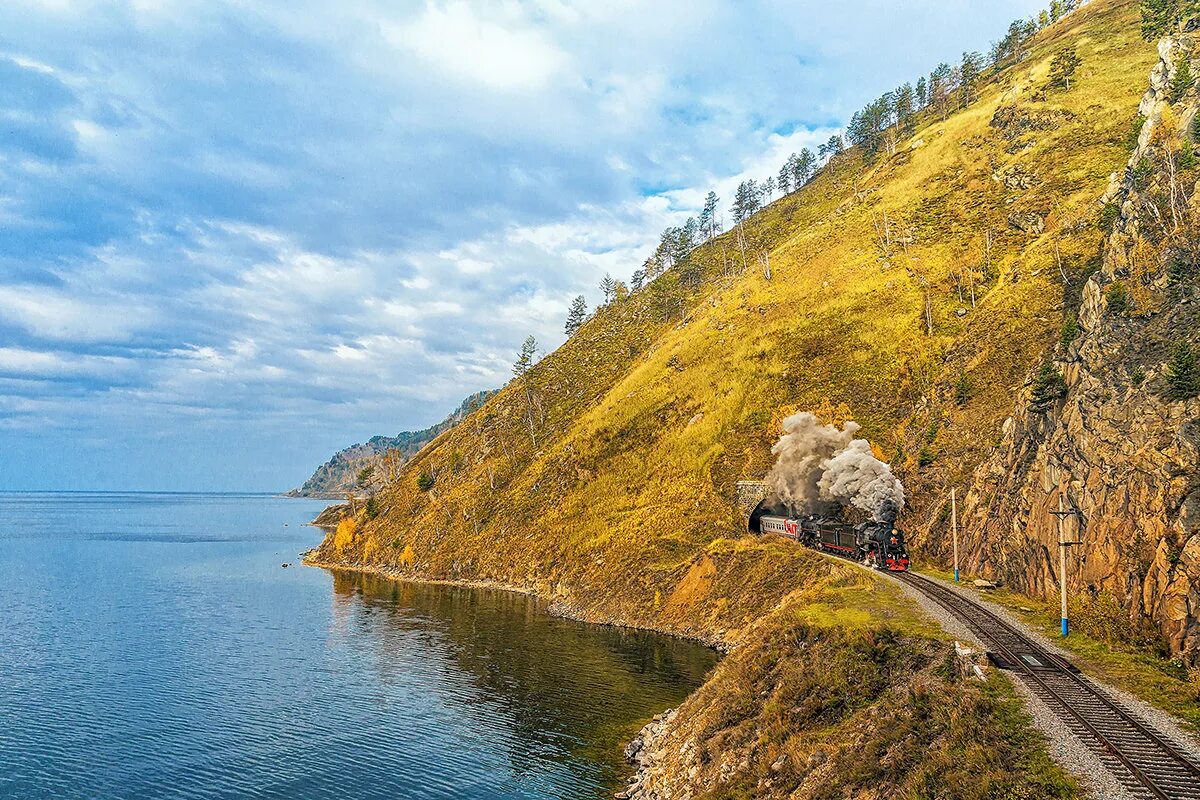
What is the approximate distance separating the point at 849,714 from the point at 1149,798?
1338 cm

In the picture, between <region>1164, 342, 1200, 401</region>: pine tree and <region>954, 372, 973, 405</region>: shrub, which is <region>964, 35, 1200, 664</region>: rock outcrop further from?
<region>954, 372, 973, 405</region>: shrub

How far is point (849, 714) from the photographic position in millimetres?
32156

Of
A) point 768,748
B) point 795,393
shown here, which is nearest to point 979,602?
point 768,748

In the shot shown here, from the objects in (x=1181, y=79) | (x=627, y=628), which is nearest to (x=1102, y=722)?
(x=627, y=628)

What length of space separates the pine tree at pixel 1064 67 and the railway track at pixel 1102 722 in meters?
147

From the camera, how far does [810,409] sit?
9856 cm

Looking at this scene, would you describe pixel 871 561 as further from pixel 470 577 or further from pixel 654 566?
pixel 470 577

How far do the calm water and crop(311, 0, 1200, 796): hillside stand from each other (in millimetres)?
9094

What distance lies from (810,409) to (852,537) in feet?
117

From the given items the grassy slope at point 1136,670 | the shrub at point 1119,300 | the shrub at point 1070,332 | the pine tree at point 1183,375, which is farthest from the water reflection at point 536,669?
the shrub at point 1119,300

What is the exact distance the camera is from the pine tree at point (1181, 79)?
2591 inches

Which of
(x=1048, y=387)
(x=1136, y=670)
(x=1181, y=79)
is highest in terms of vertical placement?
(x=1181, y=79)

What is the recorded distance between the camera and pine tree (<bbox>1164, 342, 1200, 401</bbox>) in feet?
117

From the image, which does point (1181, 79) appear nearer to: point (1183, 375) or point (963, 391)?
point (963, 391)
